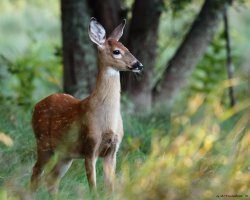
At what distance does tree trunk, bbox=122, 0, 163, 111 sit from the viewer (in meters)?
11.9

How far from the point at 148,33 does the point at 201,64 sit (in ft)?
15.1

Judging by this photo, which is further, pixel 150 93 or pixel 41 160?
pixel 150 93

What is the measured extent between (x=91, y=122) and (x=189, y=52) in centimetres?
509

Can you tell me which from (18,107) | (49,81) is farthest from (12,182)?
(49,81)

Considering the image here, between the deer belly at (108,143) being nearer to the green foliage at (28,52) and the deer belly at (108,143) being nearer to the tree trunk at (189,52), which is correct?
the green foliage at (28,52)

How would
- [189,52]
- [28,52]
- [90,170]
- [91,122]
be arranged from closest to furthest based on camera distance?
[90,170]
[91,122]
[189,52]
[28,52]

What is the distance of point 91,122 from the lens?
24.3 ft

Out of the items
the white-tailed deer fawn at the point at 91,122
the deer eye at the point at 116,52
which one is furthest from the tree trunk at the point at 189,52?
the deer eye at the point at 116,52

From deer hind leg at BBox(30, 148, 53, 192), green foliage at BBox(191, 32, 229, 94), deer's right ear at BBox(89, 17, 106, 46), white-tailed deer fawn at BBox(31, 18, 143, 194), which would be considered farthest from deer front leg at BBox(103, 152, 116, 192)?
green foliage at BBox(191, 32, 229, 94)

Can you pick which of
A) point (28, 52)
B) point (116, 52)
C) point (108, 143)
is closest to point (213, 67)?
point (28, 52)

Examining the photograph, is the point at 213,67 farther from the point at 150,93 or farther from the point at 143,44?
the point at 143,44

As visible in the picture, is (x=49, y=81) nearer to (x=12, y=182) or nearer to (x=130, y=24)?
(x=130, y=24)

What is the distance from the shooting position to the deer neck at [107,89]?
749cm

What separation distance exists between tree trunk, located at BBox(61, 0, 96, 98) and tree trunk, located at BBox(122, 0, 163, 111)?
504mm
